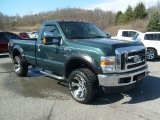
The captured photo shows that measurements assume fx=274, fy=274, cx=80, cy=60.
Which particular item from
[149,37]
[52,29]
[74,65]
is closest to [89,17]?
[149,37]

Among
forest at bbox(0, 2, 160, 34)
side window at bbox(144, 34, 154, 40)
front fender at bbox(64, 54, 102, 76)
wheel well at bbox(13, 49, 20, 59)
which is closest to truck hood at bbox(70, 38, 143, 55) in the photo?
front fender at bbox(64, 54, 102, 76)

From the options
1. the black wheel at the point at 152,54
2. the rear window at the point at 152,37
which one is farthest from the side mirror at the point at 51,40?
the rear window at the point at 152,37

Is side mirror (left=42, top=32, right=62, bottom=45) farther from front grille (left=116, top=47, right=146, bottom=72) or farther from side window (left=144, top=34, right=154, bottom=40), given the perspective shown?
side window (left=144, top=34, right=154, bottom=40)

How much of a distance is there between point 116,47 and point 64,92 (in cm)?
228

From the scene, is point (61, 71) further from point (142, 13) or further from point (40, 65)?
point (142, 13)

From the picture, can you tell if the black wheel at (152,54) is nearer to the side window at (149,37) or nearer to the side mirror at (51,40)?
the side window at (149,37)

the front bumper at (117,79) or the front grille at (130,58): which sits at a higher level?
the front grille at (130,58)

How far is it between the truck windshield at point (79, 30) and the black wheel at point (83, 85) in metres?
1.17

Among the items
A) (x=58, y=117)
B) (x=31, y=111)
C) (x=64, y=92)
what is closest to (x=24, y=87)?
(x=64, y=92)

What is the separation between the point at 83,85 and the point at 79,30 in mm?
1853

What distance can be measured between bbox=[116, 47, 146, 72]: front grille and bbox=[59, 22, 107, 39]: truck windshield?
4.96 ft

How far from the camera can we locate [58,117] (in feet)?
18.5

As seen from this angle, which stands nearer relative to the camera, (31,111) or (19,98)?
(31,111)

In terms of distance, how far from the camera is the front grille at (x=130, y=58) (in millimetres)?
6039
